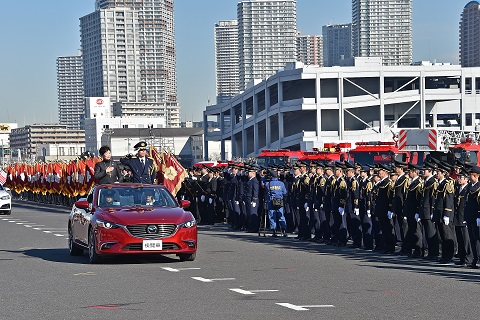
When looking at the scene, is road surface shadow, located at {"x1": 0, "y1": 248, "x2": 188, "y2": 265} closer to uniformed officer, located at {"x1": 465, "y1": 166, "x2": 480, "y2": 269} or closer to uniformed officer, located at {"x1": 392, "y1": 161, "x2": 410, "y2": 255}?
uniformed officer, located at {"x1": 392, "y1": 161, "x2": 410, "y2": 255}

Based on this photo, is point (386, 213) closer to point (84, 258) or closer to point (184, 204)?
point (184, 204)

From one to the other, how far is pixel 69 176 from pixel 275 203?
2477 centimetres

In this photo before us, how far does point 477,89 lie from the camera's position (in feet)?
325

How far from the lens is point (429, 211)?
1912 centimetres

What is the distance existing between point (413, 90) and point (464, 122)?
5.50 metres

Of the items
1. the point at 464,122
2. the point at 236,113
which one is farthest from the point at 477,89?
the point at 236,113

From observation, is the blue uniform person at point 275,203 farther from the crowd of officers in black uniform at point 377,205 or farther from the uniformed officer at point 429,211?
the uniformed officer at point 429,211

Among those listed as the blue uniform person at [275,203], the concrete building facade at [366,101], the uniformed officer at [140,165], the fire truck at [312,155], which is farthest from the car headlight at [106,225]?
the concrete building facade at [366,101]

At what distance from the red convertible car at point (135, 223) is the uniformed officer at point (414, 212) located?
438 centimetres

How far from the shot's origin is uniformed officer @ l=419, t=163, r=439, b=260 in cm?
1902

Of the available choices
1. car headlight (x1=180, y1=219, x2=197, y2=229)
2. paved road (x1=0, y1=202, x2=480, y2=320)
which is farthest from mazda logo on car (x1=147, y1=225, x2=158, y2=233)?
paved road (x1=0, y1=202, x2=480, y2=320)

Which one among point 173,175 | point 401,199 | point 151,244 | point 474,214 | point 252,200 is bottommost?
point 151,244

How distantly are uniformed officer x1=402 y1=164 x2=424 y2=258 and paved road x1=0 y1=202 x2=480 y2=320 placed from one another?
2.77 ft

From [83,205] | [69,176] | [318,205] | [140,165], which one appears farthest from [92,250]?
[69,176]
